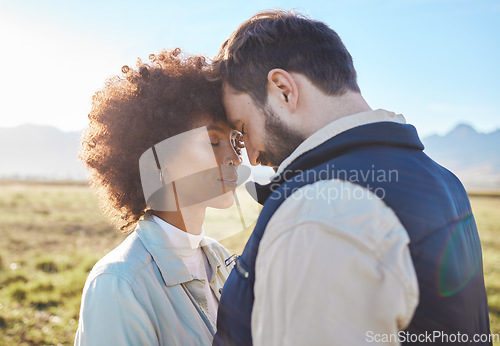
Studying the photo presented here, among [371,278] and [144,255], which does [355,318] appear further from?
[144,255]

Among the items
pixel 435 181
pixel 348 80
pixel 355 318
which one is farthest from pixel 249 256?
pixel 348 80

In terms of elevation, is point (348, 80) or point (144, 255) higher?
point (348, 80)

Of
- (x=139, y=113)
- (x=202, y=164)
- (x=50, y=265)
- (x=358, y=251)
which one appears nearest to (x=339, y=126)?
(x=358, y=251)

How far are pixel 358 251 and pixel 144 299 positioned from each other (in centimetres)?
116

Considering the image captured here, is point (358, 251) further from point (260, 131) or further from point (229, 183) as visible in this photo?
point (229, 183)

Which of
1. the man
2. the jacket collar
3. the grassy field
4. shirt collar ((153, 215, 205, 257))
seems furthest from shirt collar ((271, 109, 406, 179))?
the grassy field

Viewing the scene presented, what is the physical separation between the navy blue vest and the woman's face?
90 centimetres

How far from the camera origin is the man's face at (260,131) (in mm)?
1864

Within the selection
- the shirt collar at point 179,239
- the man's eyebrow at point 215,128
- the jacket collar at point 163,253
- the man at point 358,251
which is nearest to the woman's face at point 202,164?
the man's eyebrow at point 215,128

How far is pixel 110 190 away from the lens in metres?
2.52

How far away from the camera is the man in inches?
41.4

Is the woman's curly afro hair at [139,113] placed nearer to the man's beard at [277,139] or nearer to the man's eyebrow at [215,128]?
the man's eyebrow at [215,128]

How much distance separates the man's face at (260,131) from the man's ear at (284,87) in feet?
0.31

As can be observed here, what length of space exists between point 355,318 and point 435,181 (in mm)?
612
